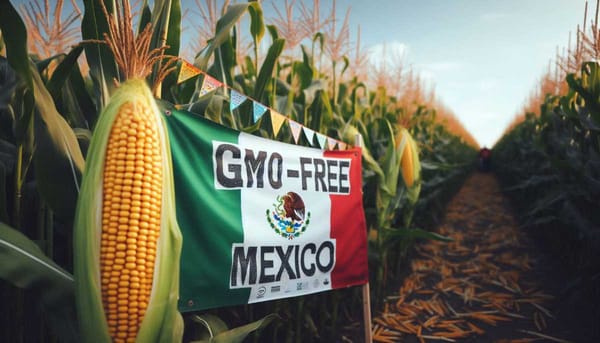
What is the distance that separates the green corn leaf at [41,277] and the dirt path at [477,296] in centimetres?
244

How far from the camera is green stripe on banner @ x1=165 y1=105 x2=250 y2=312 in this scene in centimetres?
157

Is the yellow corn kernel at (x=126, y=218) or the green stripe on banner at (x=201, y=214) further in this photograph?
the green stripe on banner at (x=201, y=214)

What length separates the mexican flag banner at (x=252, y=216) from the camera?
1599mm

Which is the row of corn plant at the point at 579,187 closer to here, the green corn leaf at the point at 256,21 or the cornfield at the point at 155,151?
the cornfield at the point at 155,151

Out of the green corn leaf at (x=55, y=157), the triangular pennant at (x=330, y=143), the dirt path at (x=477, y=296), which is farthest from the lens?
the dirt path at (x=477, y=296)

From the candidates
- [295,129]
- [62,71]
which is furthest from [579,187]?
[62,71]

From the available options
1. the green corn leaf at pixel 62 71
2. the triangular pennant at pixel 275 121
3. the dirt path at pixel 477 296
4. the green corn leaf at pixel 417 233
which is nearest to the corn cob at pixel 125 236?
the green corn leaf at pixel 62 71

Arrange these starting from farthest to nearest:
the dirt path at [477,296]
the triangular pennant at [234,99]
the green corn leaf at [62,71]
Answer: the dirt path at [477,296] < the triangular pennant at [234,99] < the green corn leaf at [62,71]

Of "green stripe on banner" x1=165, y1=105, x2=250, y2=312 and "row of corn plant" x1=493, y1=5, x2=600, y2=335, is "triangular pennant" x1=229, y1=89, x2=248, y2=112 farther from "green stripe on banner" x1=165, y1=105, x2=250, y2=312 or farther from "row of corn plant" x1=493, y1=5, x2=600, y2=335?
"row of corn plant" x1=493, y1=5, x2=600, y2=335

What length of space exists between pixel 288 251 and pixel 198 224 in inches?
22.1

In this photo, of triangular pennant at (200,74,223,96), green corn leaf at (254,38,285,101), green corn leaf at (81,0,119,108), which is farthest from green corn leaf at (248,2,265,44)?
green corn leaf at (81,0,119,108)

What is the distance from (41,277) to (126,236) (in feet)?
1.27

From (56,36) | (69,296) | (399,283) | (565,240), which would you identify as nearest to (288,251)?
(69,296)

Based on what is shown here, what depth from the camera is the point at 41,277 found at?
4.06 feet
